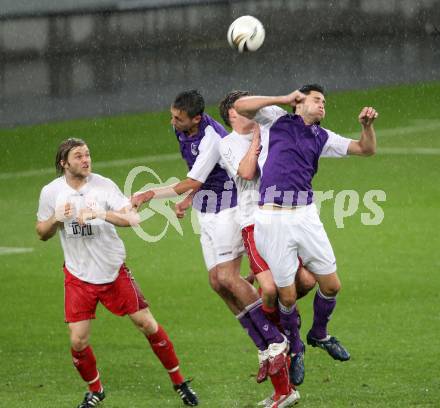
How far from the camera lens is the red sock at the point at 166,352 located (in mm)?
12211

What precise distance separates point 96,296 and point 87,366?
24.0 inches

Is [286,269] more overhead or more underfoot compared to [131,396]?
more overhead

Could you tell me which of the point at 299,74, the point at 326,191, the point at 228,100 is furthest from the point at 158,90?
the point at 228,100

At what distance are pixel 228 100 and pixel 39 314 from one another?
4557mm

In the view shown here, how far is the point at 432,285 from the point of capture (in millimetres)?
16578

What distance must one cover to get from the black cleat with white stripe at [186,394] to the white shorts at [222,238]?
1.15 metres

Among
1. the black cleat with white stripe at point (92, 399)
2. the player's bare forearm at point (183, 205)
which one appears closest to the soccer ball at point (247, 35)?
the player's bare forearm at point (183, 205)

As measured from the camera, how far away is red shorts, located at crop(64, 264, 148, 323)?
38.9 feet

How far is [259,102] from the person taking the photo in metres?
11.2

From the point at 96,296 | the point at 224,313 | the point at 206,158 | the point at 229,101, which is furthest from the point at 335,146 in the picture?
the point at 224,313

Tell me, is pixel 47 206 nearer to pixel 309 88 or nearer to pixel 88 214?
pixel 88 214

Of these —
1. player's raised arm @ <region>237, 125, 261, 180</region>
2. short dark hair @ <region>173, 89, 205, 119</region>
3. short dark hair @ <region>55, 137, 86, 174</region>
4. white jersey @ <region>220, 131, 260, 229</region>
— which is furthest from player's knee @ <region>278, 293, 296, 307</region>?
short dark hair @ <region>55, 137, 86, 174</region>

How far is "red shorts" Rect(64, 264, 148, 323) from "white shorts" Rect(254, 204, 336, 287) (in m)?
1.19

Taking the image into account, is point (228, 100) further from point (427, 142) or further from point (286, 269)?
point (427, 142)
